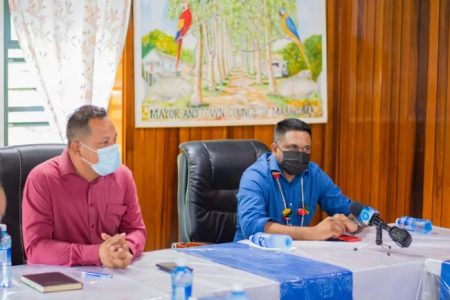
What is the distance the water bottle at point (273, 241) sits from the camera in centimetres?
281

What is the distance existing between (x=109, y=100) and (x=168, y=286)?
76.5 inches

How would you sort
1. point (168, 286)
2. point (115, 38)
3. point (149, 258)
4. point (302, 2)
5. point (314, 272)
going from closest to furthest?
point (168, 286), point (314, 272), point (149, 258), point (115, 38), point (302, 2)

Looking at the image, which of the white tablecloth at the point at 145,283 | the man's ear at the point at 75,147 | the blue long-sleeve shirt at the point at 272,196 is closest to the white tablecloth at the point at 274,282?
the white tablecloth at the point at 145,283

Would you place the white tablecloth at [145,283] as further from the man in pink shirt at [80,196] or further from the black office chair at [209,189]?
the black office chair at [209,189]

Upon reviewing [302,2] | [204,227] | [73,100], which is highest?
[302,2]

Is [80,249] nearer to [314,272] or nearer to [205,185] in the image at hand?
[314,272]

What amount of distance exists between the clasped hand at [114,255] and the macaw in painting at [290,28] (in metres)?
2.37

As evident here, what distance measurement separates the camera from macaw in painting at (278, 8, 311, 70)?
4508 mm

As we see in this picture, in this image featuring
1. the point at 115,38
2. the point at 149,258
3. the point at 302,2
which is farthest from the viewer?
the point at 302,2

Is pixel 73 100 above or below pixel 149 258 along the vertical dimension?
above

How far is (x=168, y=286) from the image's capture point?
7.38ft

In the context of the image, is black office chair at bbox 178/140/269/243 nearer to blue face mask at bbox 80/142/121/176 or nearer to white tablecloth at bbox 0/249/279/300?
blue face mask at bbox 80/142/121/176

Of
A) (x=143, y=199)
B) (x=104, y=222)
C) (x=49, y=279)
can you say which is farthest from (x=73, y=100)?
(x=49, y=279)

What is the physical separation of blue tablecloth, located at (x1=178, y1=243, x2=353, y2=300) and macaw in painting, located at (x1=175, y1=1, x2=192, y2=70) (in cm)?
171
